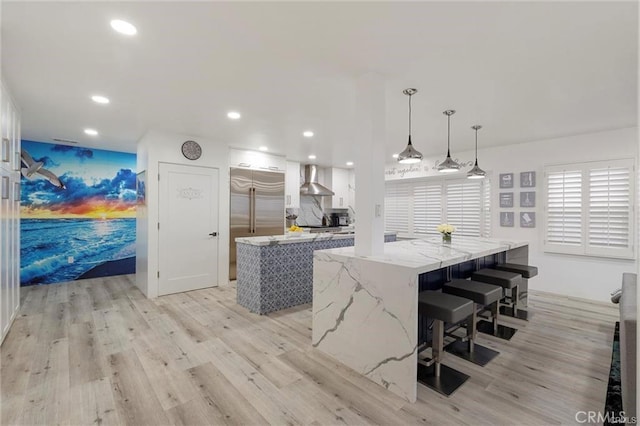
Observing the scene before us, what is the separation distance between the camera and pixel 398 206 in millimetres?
A: 7039

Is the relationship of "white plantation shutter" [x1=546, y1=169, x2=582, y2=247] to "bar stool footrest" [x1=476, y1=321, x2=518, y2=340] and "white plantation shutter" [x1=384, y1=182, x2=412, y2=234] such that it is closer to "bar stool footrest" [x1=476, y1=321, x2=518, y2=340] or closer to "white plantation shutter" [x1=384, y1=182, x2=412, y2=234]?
"bar stool footrest" [x1=476, y1=321, x2=518, y2=340]

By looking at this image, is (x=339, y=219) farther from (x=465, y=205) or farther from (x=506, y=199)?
(x=506, y=199)

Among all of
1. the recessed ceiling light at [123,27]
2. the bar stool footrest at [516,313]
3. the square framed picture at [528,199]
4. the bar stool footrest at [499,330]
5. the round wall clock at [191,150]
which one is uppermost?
the recessed ceiling light at [123,27]

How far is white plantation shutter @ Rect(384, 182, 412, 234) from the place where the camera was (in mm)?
6855

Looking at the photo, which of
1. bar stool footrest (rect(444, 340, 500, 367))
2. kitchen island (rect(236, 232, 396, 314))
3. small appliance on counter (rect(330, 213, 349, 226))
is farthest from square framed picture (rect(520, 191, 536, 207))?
small appliance on counter (rect(330, 213, 349, 226))

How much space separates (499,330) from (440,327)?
1413mm

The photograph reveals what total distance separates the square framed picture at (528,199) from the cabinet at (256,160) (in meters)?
4.31

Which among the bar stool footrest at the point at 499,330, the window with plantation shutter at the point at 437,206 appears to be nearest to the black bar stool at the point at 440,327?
the bar stool footrest at the point at 499,330

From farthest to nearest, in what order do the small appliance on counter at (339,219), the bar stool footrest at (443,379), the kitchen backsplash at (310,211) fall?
the small appliance on counter at (339,219) < the kitchen backsplash at (310,211) < the bar stool footrest at (443,379)

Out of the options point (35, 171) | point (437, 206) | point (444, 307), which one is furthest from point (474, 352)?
point (35, 171)

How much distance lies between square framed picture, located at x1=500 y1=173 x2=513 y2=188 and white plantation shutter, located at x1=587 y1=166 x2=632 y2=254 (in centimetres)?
102

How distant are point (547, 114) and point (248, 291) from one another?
4.32 meters

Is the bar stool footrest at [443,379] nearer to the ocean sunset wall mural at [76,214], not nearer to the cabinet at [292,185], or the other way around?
the cabinet at [292,185]

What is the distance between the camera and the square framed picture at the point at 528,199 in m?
4.91
